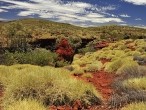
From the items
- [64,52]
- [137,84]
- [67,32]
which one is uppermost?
[137,84]

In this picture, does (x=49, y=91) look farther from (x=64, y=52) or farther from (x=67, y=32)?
(x=67, y=32)

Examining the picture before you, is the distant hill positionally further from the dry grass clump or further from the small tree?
the dry grass clump

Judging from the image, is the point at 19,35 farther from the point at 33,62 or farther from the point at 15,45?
the point at 33,62

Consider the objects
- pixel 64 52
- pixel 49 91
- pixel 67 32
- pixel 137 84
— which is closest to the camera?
pixel 49 91

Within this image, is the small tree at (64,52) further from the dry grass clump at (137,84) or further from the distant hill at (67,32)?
the distant hill at (67,32)

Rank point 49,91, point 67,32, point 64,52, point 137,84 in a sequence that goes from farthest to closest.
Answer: point 67,32
point 64,52
point 137,84
point 49,91

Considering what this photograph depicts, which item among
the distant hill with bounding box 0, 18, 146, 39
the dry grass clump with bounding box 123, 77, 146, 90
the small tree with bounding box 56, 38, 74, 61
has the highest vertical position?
the dry grass clump with bounding box 123, 77, 146, 90

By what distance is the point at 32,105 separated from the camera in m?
7.62

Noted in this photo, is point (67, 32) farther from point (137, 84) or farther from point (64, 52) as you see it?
point (137, 84)

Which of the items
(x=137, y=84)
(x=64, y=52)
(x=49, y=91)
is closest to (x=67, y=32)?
(x=64, y=52)

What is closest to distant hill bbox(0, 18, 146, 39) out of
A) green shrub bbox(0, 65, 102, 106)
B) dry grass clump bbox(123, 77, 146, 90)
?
dry grass clump bbox(123, 77, 146, 90)

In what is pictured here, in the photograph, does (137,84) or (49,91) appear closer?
(49,91)

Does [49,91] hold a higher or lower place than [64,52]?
higher

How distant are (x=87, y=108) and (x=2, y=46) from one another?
51226 mm
